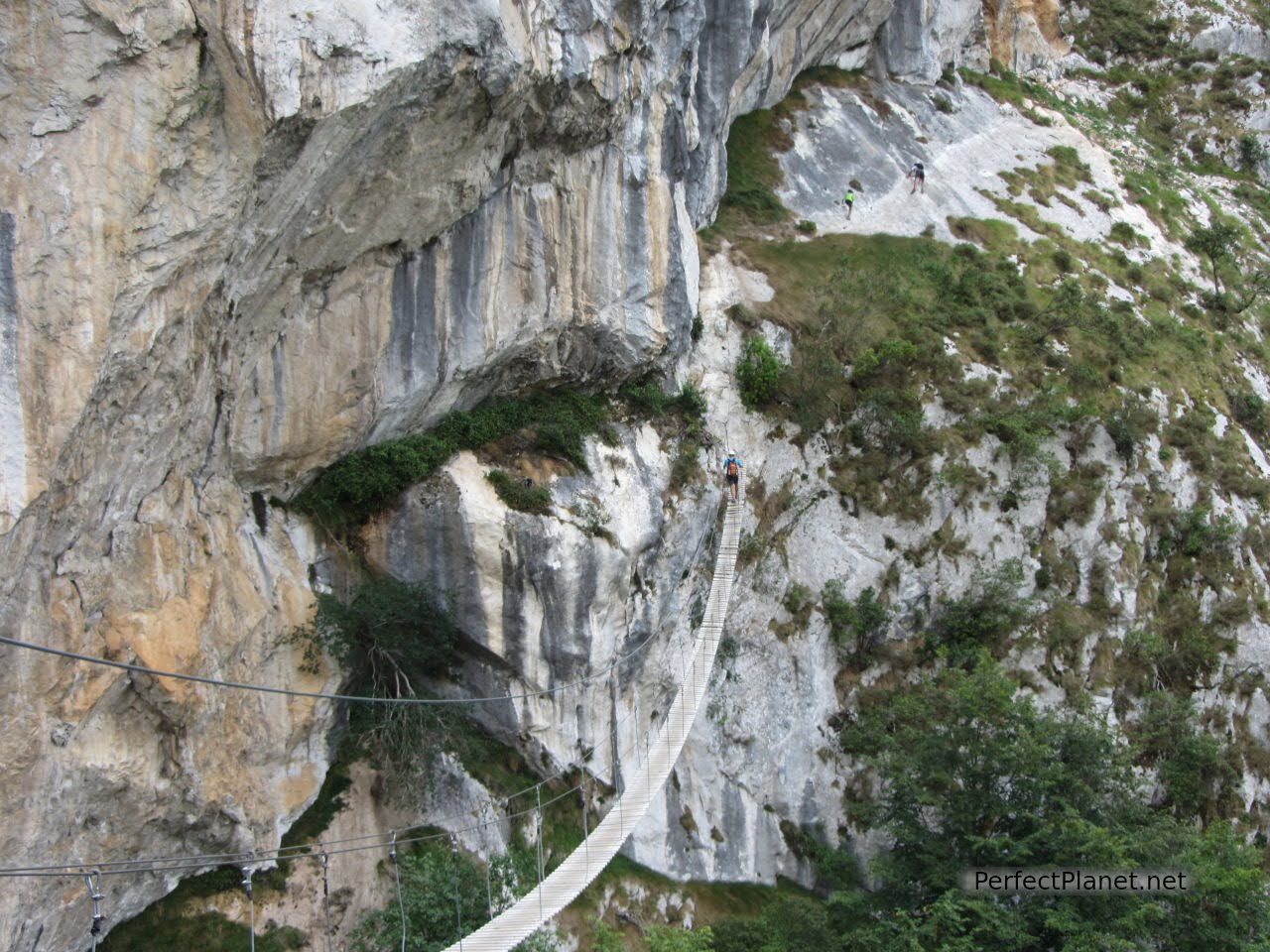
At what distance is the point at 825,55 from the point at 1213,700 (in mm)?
20069

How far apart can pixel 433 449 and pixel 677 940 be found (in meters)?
7.82

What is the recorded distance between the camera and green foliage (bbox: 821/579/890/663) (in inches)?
835

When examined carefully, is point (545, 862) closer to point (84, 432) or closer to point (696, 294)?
point (84, 432)

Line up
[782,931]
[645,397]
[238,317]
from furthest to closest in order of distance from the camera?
1. [645,397]
2. [782,931]
3. [238,317]

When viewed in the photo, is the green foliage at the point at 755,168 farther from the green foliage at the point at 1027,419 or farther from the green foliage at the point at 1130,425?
the green foliage at the point at 1130,425

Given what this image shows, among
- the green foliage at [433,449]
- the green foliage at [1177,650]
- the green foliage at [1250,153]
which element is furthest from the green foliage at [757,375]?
the green foliage at [1250,153]

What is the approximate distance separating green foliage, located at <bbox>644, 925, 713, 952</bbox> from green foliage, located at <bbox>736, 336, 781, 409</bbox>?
10808mm

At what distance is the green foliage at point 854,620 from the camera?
835 inches

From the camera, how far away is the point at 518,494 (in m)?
17.1

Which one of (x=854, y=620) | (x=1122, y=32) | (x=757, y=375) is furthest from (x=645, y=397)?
(x=1122, y=32)

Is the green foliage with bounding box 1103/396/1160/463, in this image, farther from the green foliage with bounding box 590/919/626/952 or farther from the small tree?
the green foliage with bounding box 590/919/626/952

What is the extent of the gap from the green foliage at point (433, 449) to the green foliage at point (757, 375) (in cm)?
Answer: 445

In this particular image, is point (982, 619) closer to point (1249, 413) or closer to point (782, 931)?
point (782, 931)

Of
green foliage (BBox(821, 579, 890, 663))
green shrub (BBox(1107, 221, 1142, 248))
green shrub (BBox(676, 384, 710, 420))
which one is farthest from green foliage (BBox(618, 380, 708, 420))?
green shrub (BBox(1107, 221, 1142, 248))
